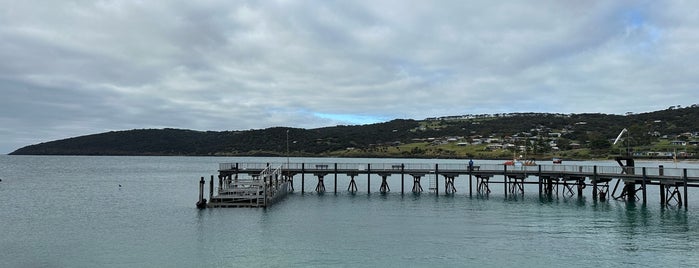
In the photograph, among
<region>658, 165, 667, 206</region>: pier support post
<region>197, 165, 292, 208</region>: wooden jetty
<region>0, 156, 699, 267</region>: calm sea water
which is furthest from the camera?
<region>197, 165, 292, 208</region>: wooden jetty

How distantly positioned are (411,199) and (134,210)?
2815cm

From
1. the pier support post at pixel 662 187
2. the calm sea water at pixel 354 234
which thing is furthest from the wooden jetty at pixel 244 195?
the pier support post at pixel 662 187

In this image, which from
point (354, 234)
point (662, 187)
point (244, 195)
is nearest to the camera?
point (354, 234)

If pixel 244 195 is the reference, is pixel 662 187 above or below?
above

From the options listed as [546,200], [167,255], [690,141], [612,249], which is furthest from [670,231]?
[690,141]

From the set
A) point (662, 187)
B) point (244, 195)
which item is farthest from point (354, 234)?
point (662, 187)

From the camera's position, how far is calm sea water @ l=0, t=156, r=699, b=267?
1153 inches

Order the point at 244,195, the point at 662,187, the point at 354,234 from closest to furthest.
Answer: the point at 354,234, the point at 244,195, the point at 662,187

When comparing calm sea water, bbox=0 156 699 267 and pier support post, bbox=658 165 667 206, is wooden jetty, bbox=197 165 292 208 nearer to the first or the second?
calm sea water, bbox=0 156 699 267

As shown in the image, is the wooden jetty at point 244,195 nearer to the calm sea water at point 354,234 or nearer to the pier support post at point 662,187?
the calm sea water at point 354,234

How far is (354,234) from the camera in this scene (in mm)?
37062

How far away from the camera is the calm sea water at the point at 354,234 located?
2928 centimetres

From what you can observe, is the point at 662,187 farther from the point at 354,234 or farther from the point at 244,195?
the point at 244,195

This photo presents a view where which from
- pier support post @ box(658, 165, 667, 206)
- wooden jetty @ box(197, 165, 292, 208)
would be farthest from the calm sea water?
wooden jetty @ box(197, 165, 292, 208)
